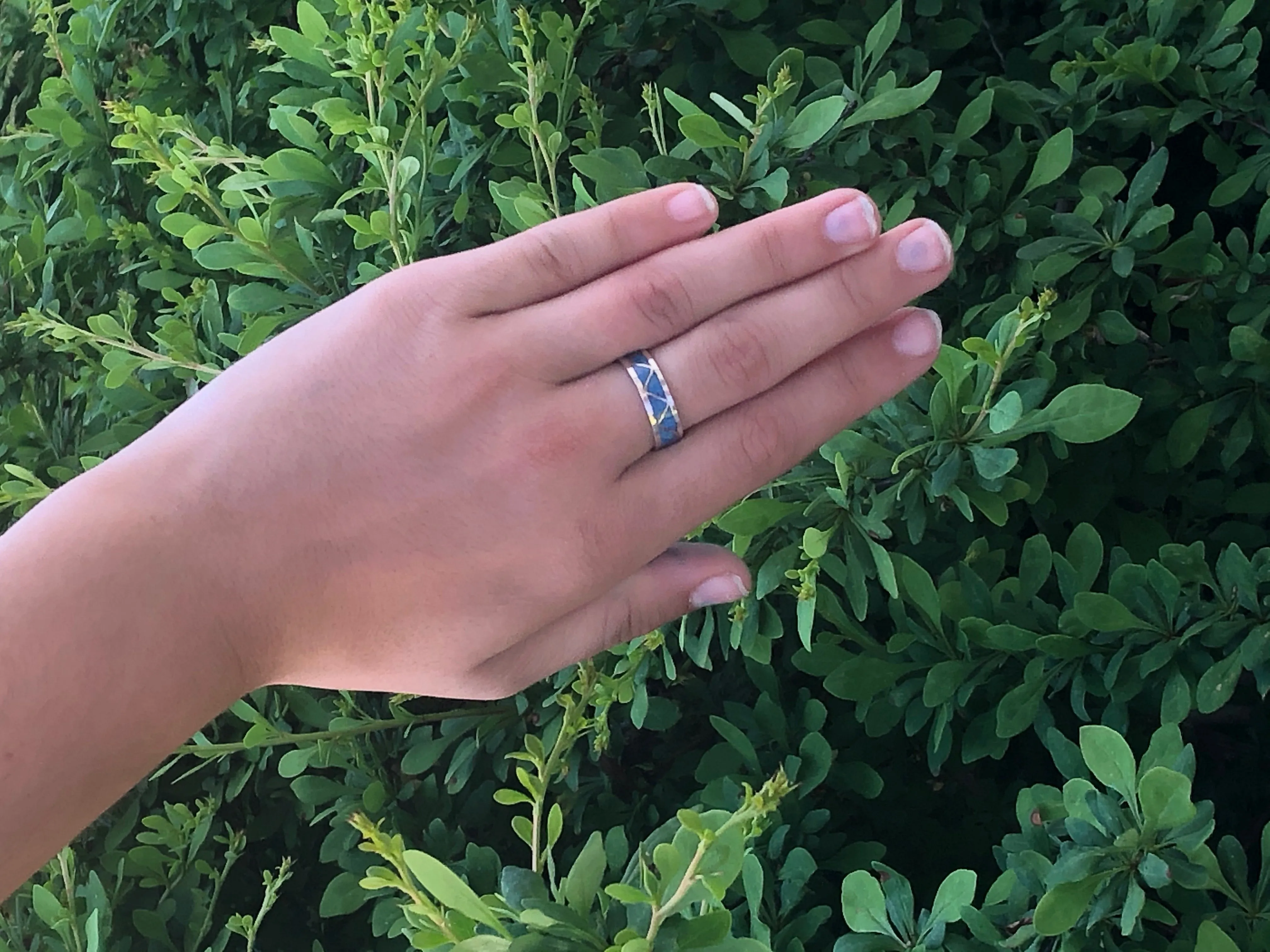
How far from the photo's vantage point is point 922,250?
75cm

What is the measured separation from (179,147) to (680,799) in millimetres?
821

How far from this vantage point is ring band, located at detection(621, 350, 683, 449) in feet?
2.52

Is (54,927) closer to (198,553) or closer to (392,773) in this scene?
(392,773)

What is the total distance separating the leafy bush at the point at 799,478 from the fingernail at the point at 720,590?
5cm

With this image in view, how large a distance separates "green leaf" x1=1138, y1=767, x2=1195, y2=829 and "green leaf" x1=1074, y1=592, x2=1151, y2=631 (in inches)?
6.5

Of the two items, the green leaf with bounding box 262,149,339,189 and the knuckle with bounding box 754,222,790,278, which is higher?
the green leaf with bounding box 262,149,339,189

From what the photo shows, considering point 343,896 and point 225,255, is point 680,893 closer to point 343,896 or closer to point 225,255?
point 343,896

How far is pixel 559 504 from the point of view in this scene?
742 millimetres

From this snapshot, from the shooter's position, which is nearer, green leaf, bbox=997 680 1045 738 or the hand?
the hand

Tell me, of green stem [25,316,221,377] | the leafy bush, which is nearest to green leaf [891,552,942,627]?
the leafy bush

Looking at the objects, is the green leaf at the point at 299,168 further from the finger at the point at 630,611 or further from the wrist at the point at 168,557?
the finger at the point at 630,611

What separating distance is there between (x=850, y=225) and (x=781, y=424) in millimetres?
157

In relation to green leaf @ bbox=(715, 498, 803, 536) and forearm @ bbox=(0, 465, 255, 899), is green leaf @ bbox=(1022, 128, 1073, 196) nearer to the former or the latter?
green leaf @ bbox=(715, 498, 803, 536)

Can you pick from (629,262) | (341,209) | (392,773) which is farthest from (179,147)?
(392,773)
